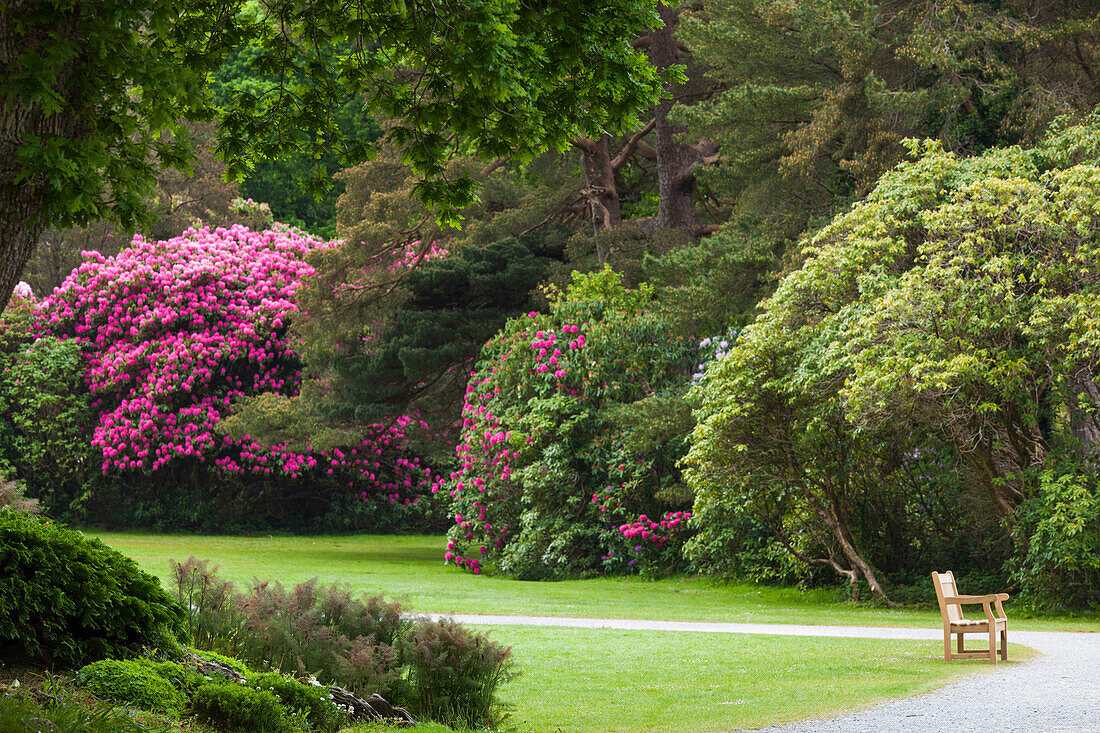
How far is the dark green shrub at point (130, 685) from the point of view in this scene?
17.0 ft

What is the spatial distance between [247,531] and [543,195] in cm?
1316

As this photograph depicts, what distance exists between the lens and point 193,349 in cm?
2781

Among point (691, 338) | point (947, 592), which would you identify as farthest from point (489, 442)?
point (947, 592)

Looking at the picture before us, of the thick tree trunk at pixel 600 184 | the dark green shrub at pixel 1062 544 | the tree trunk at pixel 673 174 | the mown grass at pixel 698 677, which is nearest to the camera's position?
the mown grass at pixel 698 677

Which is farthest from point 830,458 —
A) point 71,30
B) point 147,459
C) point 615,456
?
point 147,459

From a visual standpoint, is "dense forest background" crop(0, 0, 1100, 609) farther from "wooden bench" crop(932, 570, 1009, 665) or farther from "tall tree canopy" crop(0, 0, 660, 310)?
"wooden bench" crop(932, 570, 1009, 665)

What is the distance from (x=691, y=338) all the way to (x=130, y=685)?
15.5 meters

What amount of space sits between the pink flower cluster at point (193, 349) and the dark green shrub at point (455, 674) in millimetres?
20260

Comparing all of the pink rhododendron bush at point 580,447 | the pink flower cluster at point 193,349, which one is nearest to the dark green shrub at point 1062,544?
the pink rhododendron bush at point 580,447

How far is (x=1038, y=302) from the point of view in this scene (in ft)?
41.9

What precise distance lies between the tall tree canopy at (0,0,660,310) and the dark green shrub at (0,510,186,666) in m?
1.32

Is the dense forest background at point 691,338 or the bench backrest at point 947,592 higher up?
the dense forest background at point 691,338

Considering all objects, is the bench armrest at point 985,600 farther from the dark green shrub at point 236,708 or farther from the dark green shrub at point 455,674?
the dark green shrub at point 236,708

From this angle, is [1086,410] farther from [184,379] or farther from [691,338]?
[184,379]
